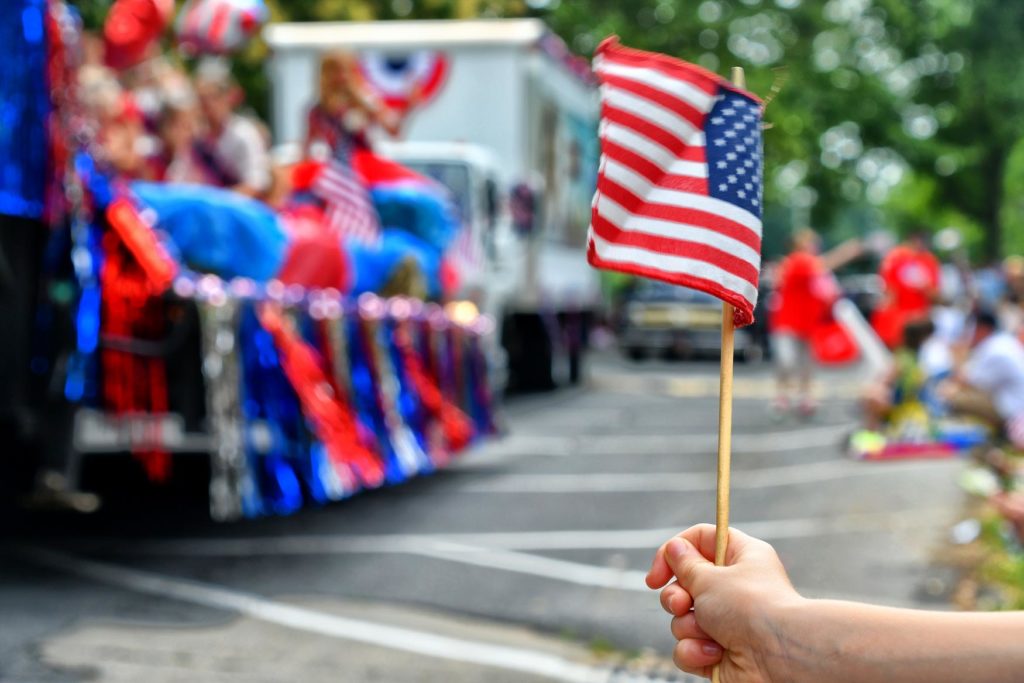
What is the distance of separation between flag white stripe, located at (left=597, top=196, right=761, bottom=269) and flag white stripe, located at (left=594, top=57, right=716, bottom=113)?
0.63 feet

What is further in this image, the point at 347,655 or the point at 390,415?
the point at 390,415

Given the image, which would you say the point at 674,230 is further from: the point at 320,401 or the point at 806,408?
the point at 806,408

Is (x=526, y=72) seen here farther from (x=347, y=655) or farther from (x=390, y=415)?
(x=347, y=655)

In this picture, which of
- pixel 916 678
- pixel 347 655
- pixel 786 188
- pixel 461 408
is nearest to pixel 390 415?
pixel 461 408

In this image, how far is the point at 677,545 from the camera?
2.02 m

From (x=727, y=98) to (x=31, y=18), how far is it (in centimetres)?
341

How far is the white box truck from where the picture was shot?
11797mm

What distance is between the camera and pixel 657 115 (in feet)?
7.20

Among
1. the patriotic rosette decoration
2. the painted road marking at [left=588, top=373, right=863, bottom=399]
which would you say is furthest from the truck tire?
the patriotic rosette decoration

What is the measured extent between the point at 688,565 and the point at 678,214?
22.3 inches

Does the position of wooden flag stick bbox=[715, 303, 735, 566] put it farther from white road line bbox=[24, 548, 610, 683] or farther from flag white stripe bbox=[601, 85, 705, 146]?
white road line bbox=[24, 548, 610, 683]

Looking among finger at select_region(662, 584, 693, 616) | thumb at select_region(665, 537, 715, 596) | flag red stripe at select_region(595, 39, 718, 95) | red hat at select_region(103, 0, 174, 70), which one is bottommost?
finger at select_region(662, 584, 693, 616)

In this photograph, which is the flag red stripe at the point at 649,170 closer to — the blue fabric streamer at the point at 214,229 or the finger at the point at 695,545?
the finger at the point at 695,545

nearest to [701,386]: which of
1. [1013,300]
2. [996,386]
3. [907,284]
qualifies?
[1013,300]
